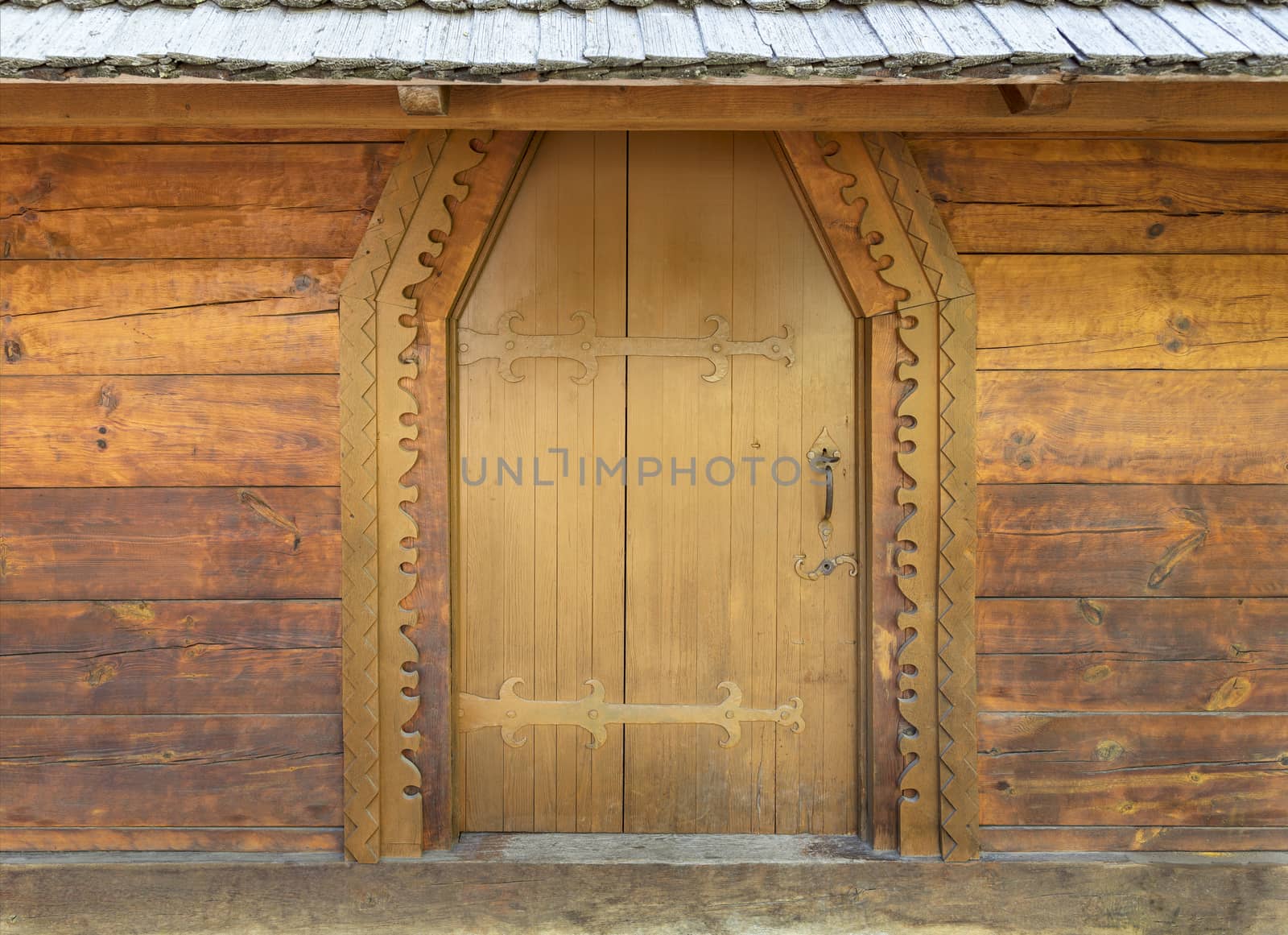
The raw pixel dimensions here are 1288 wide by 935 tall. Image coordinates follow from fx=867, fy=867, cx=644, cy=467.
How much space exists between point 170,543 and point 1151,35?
271 cm

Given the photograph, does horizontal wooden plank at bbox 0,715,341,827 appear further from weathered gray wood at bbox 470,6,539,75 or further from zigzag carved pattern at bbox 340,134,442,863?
weathered gray wood at bbox 470,6,539,75

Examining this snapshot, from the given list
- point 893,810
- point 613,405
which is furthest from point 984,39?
point 893,810

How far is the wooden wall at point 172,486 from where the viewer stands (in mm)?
2395

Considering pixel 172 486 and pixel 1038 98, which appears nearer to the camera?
pixel 1038 98

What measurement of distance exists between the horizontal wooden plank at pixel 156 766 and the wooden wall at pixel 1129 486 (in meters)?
1.96

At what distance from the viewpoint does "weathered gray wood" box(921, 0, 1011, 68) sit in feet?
5.75

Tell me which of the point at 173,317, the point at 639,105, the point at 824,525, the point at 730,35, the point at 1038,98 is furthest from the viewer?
the point at 824,525

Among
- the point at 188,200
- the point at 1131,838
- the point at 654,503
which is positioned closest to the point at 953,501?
the point at 654,503

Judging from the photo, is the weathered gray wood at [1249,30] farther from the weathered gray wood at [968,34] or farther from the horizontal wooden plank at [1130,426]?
the horizontal wooden plank at [1130,426]

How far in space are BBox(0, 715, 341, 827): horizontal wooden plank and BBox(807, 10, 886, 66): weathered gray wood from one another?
6.91 feet

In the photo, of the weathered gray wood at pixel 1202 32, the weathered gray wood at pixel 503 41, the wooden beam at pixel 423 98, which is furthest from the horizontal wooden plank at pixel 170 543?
the weathered gray wood at pixel 1202 32

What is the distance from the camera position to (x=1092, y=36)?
1.83m

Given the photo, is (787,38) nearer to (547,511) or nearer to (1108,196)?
(1108,196)

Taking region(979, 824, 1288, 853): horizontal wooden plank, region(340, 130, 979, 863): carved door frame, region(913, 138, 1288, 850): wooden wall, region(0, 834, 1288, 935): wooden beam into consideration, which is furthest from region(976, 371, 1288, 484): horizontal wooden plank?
region(0, 834, 1288, 935): wooden beam
